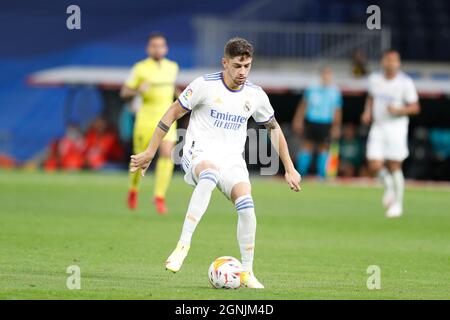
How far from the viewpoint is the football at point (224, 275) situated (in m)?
9.60

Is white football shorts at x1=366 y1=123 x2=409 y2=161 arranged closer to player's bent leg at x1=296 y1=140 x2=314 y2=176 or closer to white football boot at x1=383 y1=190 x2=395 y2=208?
white football boot at x1=383 y1=190 x2=395 y2=208

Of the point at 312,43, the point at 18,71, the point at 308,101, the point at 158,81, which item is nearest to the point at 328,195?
the point at 308,101

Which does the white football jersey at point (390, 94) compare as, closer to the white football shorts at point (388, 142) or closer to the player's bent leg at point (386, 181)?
the white football shorts at point (388, 142)

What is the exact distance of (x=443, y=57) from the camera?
34781 mm

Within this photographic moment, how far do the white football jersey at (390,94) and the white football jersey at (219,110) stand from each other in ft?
30.8

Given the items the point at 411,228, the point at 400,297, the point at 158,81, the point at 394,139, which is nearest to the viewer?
the point at 400,297

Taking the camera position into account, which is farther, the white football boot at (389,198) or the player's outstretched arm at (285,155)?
the white football boot at (389,198)

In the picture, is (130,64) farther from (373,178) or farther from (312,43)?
(373,178)

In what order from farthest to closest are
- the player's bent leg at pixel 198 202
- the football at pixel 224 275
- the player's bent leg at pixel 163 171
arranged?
the player's bent leg at pixel 163 171 < the player's bent leg at pixel 198 202 < the football at pixel 224 275

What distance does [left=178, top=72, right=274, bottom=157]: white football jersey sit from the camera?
10.3 metres

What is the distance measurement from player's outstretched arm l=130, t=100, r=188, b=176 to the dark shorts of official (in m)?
17.8

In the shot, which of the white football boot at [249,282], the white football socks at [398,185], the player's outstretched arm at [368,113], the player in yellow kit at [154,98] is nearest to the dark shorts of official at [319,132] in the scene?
the player's outstretched arm at [368,113]

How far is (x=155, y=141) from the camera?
10242 millimetres

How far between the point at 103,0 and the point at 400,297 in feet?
88.7
